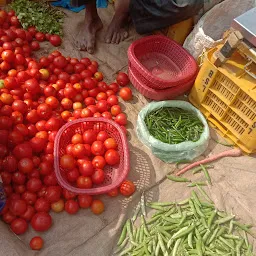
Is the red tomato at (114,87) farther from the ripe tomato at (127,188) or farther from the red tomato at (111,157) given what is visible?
the ripe tomato at (127,188)

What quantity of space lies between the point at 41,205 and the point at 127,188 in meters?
0.66

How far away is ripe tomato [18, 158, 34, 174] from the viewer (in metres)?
2.50

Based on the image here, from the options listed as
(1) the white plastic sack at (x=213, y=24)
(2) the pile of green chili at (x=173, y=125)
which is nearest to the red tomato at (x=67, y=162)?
(2) the pile of green chili at (x=173, y=125)

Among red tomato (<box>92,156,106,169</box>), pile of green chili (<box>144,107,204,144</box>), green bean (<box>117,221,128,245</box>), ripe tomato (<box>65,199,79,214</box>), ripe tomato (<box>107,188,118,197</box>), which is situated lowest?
green bean (<box>117,221,128,245</box>)

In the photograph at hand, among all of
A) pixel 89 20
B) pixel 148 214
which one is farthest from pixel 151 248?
pixel 89 20

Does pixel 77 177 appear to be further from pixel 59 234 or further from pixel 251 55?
pixel 251 55

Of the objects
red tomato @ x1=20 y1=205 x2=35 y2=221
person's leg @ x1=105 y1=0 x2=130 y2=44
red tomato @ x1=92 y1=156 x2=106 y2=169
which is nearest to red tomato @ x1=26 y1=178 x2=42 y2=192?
red tomato @ x1=20 y1=205 x2=35 y2=221

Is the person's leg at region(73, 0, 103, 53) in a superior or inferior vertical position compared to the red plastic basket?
superior

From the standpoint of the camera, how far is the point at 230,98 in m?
2.95

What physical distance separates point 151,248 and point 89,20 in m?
2.53

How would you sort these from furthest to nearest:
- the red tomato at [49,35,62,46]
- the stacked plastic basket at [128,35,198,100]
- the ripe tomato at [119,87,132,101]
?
the red tomato at [49,35,62,46]
the ripe tomato at [119,87,132,101]
the stacked plastic basket at [128,35,198,100]

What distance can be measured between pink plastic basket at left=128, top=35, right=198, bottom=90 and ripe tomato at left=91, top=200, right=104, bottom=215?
1339mm

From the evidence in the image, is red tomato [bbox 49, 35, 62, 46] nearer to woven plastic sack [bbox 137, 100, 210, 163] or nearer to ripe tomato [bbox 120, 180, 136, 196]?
woven plastic sack [bbox 137, 100, 210, 163]

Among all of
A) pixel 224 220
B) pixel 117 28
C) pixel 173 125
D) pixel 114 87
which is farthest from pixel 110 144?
pixel 117 28
